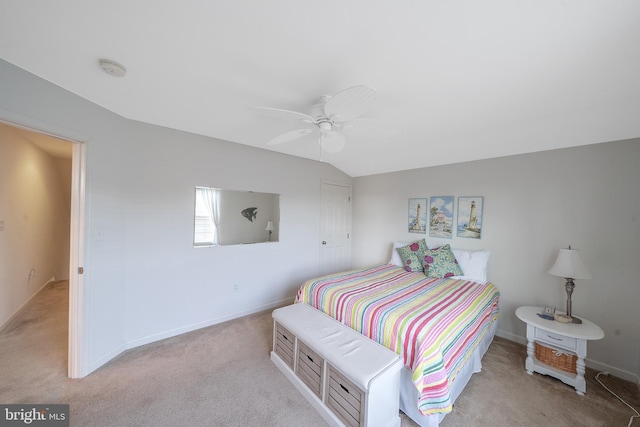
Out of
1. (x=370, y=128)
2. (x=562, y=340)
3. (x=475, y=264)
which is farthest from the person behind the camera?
(x=475, y=264)

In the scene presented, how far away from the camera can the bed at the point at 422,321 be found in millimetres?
1495

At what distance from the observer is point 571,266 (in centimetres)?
213

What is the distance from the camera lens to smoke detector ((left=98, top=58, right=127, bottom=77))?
1.42 meters

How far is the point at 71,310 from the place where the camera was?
6.42ft

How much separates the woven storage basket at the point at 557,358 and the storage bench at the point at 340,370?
160 cm

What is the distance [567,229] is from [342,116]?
273cm

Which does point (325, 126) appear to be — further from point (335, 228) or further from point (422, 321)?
point (335, 228)

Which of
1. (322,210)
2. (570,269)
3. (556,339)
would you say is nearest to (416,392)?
(556,339)

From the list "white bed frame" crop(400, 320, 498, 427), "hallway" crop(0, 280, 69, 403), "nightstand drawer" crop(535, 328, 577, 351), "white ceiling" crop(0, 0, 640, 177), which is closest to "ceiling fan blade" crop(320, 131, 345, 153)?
"white ceiling" crop(0, 0, 640, 177)

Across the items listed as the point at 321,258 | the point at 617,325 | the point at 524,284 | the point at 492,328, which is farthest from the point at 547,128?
the point at 321,258

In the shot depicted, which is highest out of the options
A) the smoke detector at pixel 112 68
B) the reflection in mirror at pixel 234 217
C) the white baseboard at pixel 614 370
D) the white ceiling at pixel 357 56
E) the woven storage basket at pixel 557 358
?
the white ceiling at pixel 357 56

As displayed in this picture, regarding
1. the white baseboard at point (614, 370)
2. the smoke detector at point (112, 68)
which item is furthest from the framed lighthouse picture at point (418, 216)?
the smoke detector at point (112, 68)

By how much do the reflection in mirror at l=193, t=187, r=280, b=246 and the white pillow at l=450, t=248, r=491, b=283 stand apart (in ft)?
8.34

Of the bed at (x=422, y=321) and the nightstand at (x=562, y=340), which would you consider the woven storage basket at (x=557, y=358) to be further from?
the bed at (x=422, y=321)
